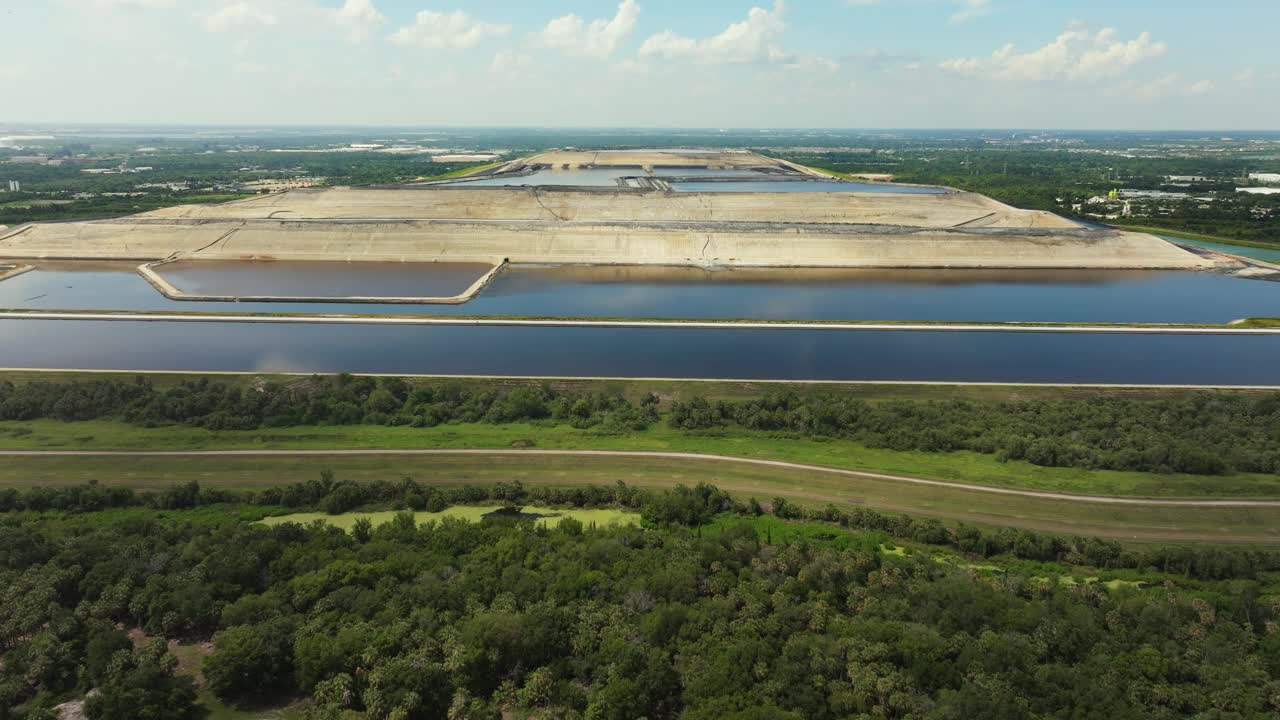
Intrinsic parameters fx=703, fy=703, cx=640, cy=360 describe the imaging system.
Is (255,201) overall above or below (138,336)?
above

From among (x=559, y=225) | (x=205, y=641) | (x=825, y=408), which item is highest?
(x=559, y=225)

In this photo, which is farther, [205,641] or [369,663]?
[205,641]

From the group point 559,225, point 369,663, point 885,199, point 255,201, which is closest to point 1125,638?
point 369,663

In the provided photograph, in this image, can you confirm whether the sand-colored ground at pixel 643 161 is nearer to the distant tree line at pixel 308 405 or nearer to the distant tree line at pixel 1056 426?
the distant tree line at pixel 308 405

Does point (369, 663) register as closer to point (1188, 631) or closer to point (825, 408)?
point (1188, 631)

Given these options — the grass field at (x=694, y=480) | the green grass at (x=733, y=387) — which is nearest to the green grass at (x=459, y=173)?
the green grass at (x=733, y=387)

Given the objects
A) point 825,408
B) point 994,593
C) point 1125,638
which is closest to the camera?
point 1125,638

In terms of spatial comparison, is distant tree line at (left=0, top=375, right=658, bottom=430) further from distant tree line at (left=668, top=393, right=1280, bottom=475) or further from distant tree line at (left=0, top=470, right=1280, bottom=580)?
distant tree line at (left=0, top=470, right=1280, bottom=580)
